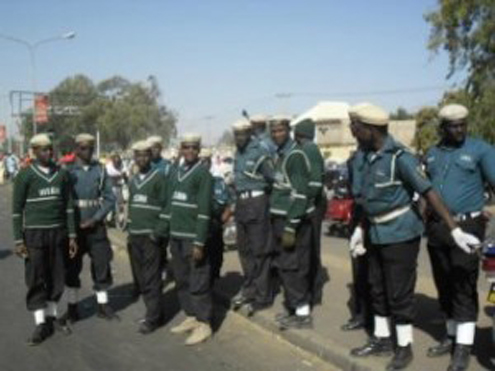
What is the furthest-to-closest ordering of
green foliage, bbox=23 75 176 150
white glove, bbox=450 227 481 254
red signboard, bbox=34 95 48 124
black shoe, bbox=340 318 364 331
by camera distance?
1. green foliage, bbox=23 75 176 150
2. red signboard, bbox=34 95 48 124
3. black shoe, bbox=340 318 364 331
4. white glove, bbox=450 227 481 254

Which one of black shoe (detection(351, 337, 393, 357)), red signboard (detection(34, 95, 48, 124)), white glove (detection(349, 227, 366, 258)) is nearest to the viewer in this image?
black shoe (detection(351, 337, 393, 357))

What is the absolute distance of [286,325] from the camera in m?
7.80

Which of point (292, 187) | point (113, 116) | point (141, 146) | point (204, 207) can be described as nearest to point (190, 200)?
point (204, 207)

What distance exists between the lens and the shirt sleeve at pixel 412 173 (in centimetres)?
591

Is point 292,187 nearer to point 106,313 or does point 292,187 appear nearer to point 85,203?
point 85,203

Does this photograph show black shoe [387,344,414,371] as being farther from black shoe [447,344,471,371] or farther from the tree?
the tree

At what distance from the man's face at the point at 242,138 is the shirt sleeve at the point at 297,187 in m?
1.19

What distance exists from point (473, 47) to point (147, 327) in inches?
671

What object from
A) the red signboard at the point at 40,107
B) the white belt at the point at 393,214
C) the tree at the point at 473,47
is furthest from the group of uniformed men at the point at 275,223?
the red signboard at the point at 40,107

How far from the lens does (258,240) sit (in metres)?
8.70

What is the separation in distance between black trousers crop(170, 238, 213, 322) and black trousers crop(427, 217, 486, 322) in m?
2.57

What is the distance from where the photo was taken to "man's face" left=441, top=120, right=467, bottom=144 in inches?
242

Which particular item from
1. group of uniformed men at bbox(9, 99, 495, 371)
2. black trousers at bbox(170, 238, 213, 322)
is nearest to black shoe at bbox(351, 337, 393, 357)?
group of uniformed men at bbox(9, 99, 495, 371)

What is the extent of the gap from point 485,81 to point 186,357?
17.1 m
